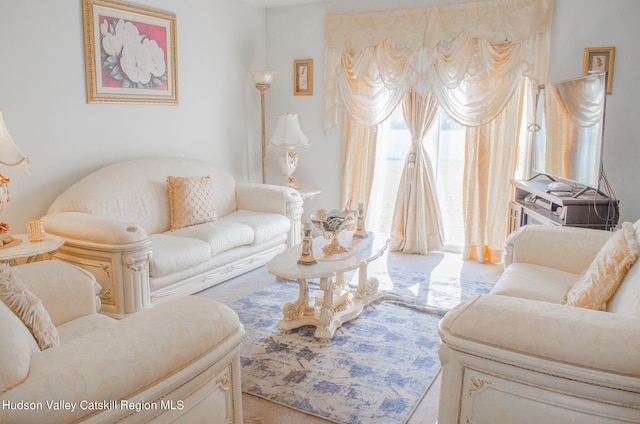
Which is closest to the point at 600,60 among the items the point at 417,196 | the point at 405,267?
the point at 417,196

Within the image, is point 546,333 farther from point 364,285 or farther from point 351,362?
point 364,285

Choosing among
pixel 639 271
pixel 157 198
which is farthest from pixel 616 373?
pixel 157 198

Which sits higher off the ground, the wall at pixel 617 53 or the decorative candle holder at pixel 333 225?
the wall at pixel 617 53

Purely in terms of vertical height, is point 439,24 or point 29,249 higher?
point 439,24

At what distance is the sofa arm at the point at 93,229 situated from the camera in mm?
3324

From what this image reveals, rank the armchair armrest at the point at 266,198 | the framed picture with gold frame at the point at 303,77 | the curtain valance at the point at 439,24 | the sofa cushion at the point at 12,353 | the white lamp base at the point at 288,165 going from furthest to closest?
the framed picture with gold frame at the point at 303,77
the white lamp base at the point at 288,165
the armchair armrest at the point at 266,198
the curtain valance at the point at 439,24
the sofa cushion at the point at 12,353

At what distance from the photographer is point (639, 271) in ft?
6.77

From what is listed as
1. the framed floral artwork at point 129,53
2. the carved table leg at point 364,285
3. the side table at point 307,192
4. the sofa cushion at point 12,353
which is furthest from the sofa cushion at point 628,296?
the framed floral artwork at point 129,53

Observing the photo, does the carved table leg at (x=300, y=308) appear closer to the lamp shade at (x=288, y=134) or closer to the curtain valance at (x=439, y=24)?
the lamp shade at (x=288, y=134)

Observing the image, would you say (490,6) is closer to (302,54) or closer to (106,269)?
(302,54)

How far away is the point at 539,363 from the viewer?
1670mm

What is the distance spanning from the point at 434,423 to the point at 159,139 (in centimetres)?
360

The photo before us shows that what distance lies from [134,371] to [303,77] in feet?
15.7

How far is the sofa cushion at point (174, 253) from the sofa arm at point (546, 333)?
7.70 feet
